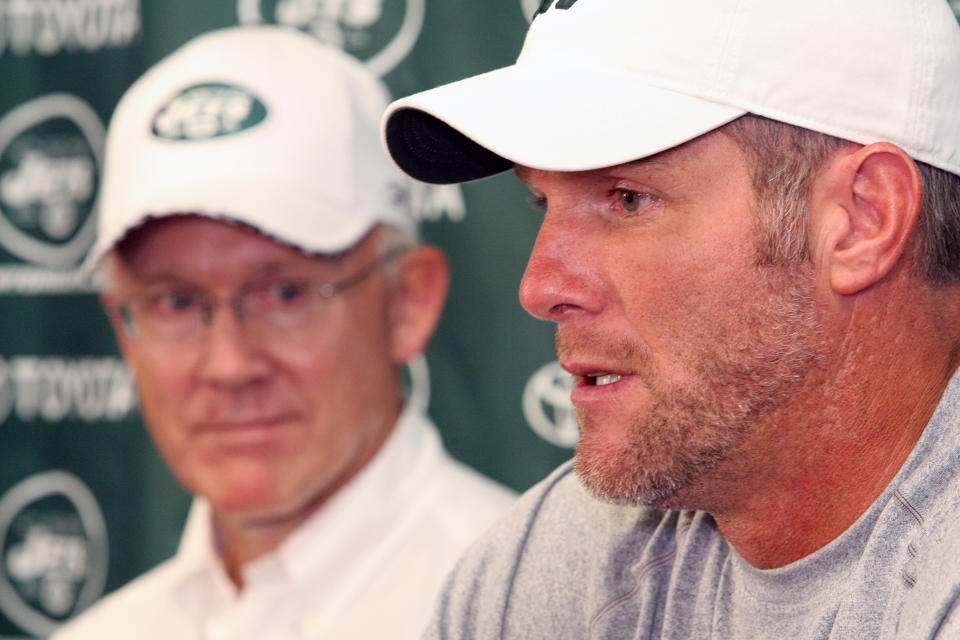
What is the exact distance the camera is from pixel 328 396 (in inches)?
75.4

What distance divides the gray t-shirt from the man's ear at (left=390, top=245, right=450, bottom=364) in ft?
2.22

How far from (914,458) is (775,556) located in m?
0.18

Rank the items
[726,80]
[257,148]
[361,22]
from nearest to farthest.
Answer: [726,80] < [257,148] < [361,22]

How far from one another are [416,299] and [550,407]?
12.7 inches

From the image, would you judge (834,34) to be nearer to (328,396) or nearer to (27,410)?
(328,396)

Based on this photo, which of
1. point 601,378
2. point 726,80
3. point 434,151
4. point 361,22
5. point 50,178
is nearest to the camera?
point 726,80

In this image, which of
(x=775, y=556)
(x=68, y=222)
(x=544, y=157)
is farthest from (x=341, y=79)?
(x=775, y=556)

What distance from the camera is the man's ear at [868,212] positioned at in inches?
41.3

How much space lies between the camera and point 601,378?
1.15 metres

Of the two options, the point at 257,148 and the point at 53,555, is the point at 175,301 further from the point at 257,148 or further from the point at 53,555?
the point at 53,555

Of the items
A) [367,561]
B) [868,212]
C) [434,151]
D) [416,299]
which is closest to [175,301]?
[416,299]

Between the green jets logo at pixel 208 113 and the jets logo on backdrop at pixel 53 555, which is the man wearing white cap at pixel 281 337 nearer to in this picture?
the green jets logo at pixel 208 113

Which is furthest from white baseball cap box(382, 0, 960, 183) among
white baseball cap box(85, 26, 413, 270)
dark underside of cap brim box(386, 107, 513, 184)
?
white baseball cap box(85, 26, 413, 270)

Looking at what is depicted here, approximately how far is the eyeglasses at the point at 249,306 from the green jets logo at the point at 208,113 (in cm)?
25
